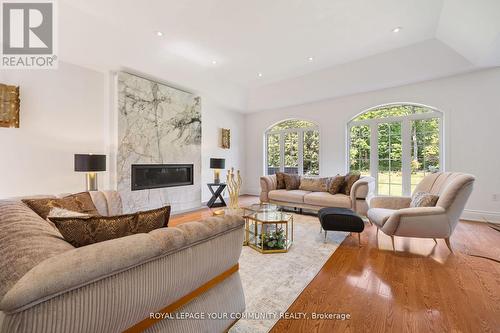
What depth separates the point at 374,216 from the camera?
314 cm

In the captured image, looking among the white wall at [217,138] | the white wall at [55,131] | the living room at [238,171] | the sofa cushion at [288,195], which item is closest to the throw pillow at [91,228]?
the living room at [238,171]

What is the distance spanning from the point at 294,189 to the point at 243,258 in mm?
2984

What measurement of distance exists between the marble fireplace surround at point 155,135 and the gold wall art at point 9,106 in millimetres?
1333

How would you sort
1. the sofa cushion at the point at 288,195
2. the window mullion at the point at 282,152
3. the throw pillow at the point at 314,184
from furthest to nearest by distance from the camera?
the window mullion at the point at 282,152 → the throw pillow at the point at 314,184 → the sofa cushion at the point at 288,195

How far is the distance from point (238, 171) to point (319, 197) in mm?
1980

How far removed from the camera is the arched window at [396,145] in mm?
4887

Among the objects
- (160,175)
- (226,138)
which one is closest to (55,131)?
(160,175)

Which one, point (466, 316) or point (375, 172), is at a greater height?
point (375, 172)

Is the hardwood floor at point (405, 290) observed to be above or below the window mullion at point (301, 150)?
below

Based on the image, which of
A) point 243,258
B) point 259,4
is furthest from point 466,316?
point 259,4

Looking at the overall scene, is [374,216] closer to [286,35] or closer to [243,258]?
[243,258]

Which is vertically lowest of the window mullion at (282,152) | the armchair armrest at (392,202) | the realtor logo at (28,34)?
the armchair armrest at (392,202)

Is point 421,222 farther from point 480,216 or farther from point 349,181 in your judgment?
point 480,216

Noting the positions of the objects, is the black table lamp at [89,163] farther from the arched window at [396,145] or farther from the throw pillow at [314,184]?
the arched window at [396,145]
